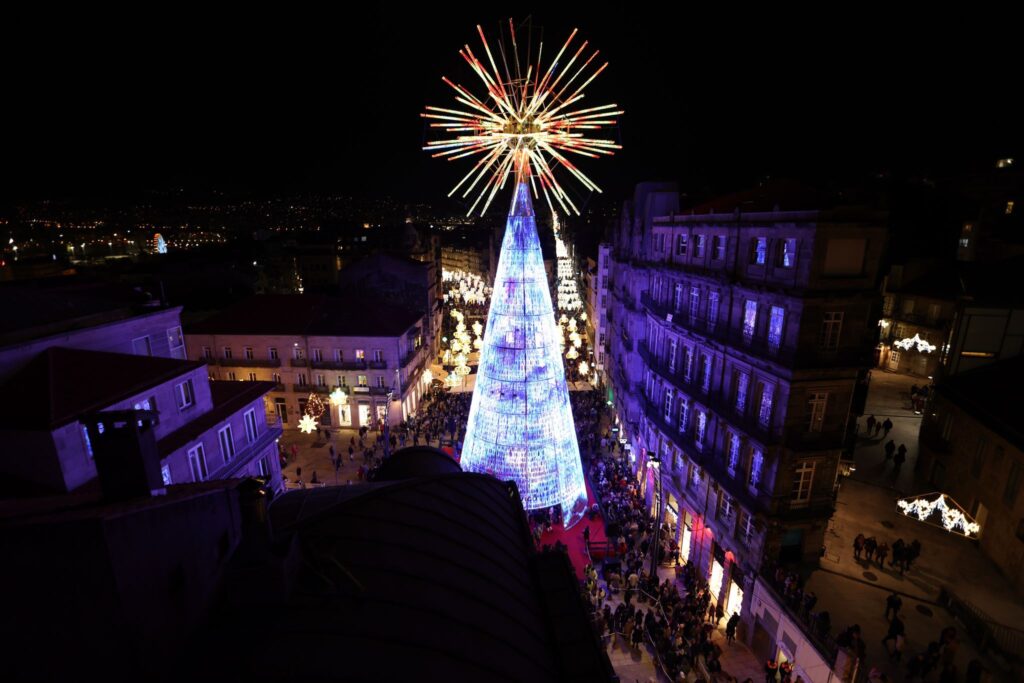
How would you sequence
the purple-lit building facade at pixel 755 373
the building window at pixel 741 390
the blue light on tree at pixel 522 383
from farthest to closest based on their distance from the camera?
the blue light on tree at pixel 522 383 → the building window at pixel 741 390 → the purple-lit building facade at pixel 755 373

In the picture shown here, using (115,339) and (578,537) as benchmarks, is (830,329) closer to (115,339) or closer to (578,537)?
(578,537)

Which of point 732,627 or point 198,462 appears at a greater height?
point 198,462

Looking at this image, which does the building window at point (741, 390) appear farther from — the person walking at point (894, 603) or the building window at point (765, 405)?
the person walking at point (894, 603)

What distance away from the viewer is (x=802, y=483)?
2039 cm

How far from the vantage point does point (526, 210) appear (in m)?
22.5

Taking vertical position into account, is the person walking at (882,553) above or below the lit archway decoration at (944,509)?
below

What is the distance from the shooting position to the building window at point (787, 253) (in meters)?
19.2

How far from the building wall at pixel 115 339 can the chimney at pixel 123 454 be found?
16.1 meters

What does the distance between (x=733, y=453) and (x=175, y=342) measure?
Answer: 1179 inches

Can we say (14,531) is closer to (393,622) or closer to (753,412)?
(393,622)

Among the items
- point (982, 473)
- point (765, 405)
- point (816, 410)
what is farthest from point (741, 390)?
point (982, 473)

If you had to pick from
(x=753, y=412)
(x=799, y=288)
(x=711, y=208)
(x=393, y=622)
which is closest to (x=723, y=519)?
(x=753, y=412)

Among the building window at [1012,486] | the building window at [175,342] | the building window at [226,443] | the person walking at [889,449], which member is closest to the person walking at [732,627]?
the building window at [1012,486]

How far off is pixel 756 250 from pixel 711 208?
597 cm
